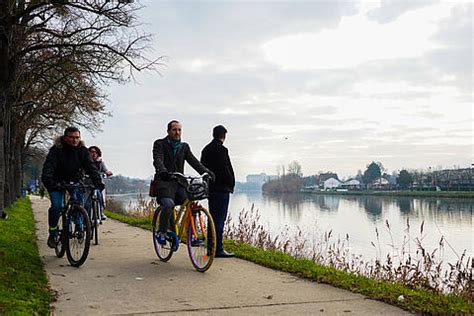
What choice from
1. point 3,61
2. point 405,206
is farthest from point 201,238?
point 405,206

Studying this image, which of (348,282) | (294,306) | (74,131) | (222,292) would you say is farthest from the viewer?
(74,131)

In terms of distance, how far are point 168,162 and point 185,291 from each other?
2.30 m

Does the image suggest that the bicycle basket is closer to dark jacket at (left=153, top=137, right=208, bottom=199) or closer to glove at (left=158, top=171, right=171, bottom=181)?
glove at (left=158, top=171, right=171, bottom=181)

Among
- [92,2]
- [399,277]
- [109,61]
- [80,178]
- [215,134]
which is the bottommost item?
[399,277]

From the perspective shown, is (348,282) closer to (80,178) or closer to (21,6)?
(80,178)

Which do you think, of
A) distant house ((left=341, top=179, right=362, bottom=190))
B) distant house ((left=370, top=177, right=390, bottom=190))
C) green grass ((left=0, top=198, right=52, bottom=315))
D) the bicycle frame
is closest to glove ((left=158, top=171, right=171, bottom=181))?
the bicycle frame

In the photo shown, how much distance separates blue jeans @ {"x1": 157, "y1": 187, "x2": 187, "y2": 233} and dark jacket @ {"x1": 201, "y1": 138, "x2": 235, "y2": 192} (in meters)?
0.68

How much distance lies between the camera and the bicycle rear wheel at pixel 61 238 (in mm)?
7156

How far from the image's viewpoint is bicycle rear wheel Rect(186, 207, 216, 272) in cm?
636

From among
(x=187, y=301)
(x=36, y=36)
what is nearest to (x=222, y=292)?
(x=187, y=301)

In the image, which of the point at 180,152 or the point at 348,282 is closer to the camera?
the point at 348,282

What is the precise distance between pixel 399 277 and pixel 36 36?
1083 cm

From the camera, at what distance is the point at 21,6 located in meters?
11.4

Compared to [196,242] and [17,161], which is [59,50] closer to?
[196,242]
